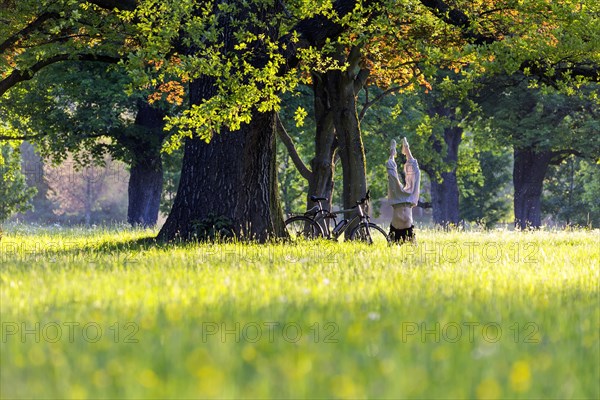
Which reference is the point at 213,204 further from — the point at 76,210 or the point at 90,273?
the point at 76,210

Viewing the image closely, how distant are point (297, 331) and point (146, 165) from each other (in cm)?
2818

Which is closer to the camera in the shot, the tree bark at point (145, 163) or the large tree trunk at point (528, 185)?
the tree bark at point (145, 163)

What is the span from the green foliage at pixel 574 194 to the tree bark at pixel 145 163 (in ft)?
106

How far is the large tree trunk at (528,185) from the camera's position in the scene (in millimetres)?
40469

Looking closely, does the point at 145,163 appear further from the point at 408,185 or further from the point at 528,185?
the point at 408,185

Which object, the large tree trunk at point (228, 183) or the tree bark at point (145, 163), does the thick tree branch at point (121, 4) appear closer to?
the large tree trunk at point (228, 183)

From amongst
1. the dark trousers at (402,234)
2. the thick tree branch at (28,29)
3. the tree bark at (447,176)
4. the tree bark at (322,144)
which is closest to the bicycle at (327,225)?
the dark trousers at (402,234)

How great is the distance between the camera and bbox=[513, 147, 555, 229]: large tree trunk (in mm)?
40469

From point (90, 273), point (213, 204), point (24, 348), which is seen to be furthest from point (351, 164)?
point (24, 348)

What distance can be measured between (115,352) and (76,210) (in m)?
97.3

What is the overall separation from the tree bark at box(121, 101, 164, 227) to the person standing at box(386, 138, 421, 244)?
1634 centimetres

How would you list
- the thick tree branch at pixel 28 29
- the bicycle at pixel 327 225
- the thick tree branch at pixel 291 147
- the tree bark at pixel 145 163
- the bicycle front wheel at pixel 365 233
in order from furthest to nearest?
the tree bark at pixel 145 163 → the thick tree branch at pixel 291 147 → the thick tree branch at pixel 28 29 → the bicycle at pixel 327 225 → the bicycle front wheel at pixel 365 233

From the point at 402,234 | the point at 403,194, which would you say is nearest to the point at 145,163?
the point at 402,234

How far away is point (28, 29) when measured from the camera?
1975cm
